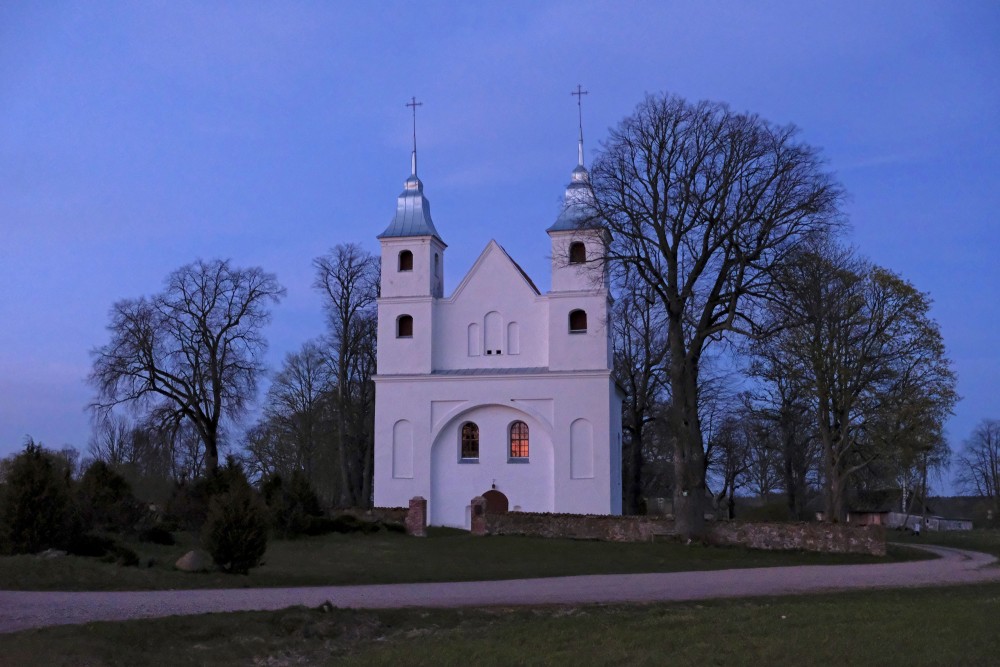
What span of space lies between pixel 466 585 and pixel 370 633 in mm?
4978

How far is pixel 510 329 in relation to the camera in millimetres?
41750

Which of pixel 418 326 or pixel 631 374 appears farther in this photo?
pixel 631 374

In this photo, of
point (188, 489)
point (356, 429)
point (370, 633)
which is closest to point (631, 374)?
point (356, 429)

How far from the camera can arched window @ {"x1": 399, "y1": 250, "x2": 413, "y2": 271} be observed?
43312 mm

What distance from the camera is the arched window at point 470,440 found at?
1619 inches

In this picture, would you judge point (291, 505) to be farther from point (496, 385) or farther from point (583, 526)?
point (496, 385)

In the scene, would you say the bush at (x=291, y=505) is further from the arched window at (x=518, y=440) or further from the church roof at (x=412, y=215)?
the church roof at (x=412, y=215)

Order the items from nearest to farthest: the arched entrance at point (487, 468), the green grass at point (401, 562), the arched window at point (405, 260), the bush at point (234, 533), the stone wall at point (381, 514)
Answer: the green grass at point (401, 562) → the bush at point (234, 533) → the stone wall at point (381, 514) → the arched entrance at point (487, 468) → the arched window at point (405, 260)

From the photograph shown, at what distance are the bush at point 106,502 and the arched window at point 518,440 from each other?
1588 centimetres

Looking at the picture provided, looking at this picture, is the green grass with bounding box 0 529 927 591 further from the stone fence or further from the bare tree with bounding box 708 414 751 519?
the bare tree with bounding box 708 414 751 519

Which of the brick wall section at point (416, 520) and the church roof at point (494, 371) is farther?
the church roof at point (494, 371)

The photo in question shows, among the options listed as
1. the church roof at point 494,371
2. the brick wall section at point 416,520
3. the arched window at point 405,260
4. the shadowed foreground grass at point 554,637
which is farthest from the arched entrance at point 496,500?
the shadowed foreground grass at point 554,637

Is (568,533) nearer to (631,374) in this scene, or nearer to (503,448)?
(503,448)

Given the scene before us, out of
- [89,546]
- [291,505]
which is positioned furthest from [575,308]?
[89,546]
